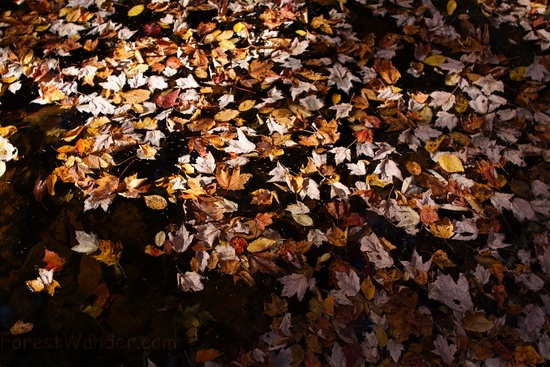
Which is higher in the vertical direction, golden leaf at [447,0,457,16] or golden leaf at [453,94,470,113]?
golden leaf at [447,0,457,16]

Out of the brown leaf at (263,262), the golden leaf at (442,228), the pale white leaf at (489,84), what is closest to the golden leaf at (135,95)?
the brown leaf at (263,262)

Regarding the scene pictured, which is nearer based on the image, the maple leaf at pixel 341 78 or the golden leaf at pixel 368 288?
the golden leaf at pixel 368 288

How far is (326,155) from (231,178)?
56 cm

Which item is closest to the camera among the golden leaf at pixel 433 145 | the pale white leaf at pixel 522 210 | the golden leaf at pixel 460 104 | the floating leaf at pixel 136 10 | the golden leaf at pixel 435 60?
the pale white leaf at pixel 522 210

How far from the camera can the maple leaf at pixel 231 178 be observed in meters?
2.37

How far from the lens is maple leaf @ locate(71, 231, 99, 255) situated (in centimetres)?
212

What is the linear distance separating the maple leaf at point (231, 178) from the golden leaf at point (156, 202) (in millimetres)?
305

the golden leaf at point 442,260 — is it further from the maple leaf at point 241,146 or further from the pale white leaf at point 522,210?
the maple leaf at point 241,146

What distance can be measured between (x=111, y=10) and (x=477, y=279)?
3.12m

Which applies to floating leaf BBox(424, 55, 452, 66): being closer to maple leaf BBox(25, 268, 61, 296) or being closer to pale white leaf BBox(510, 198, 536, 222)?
pale white leaf BBox(510, 198, 536, 222)

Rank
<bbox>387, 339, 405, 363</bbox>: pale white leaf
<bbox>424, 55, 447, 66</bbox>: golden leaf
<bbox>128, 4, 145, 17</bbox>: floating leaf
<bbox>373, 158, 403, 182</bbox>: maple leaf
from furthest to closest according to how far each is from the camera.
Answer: <bbox>128, 4, 145, 17</bbox>: floating leaf, <bbox>424, 55, 447, 66</bbox>: golden leaf, <bbox>373, 158, 403, 182</bbox>: maple leaf, <bbox>387, 339, 405, 363</bbox>: pale white leaf

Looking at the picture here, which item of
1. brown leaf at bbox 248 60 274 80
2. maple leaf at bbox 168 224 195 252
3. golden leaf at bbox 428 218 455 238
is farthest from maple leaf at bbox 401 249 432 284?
brown leaf at bbox 248 60 274 80

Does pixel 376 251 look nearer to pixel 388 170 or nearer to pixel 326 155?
pixel 388 170

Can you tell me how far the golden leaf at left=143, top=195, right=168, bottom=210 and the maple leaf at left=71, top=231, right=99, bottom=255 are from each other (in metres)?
0.31
